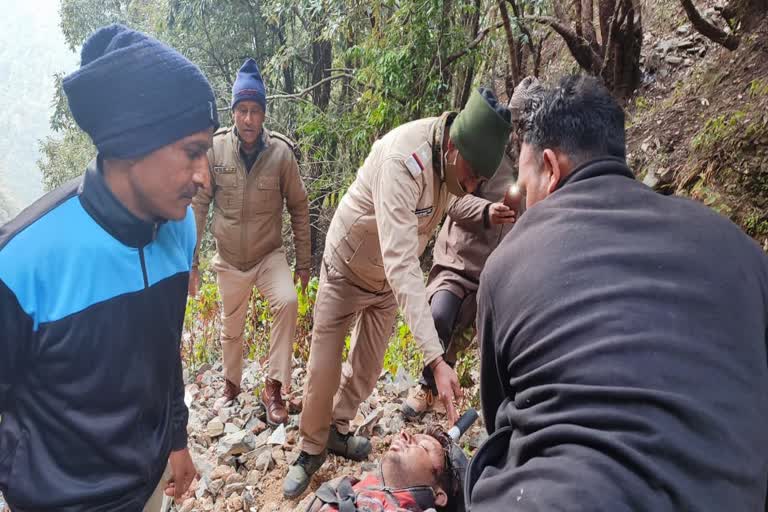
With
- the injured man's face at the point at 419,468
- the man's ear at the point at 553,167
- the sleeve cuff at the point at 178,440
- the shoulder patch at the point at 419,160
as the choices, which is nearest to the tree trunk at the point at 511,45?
the shoulder patch at the point at 419,160

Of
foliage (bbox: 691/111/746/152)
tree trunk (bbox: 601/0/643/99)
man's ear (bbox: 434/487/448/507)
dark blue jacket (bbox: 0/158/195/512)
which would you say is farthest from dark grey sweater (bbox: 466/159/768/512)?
tree trunk (bbox: 601/0/643/99)

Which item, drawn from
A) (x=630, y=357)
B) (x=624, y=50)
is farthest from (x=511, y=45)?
(x=630, y=357)

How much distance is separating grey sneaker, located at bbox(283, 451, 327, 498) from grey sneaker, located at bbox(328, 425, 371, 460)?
0.55ft

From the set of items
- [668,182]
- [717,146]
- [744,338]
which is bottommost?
[668,182]

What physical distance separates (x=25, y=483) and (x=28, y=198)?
8687 centimetres

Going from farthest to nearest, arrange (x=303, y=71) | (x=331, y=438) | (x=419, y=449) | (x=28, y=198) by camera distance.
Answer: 1. (x=28, y=198)
2. (x=303, y=71)
3. (x=331, y=438)
4. (x=419, y=449)

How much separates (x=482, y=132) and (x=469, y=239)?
1331 millimetres

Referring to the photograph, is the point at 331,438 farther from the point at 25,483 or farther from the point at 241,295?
the point at 25,483

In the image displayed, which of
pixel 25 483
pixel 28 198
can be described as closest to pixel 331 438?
pixel 25 483

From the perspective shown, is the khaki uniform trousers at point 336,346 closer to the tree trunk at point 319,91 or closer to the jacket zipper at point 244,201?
the jacket zipper at point 244,201

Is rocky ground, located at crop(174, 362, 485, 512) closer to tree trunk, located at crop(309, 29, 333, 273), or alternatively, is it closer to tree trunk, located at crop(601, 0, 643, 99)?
tree trunk, located at crop(601, 0, 643, 99)

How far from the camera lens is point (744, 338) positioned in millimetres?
1212

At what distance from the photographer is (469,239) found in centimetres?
356

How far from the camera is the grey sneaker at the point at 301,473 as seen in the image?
304 centimetres
